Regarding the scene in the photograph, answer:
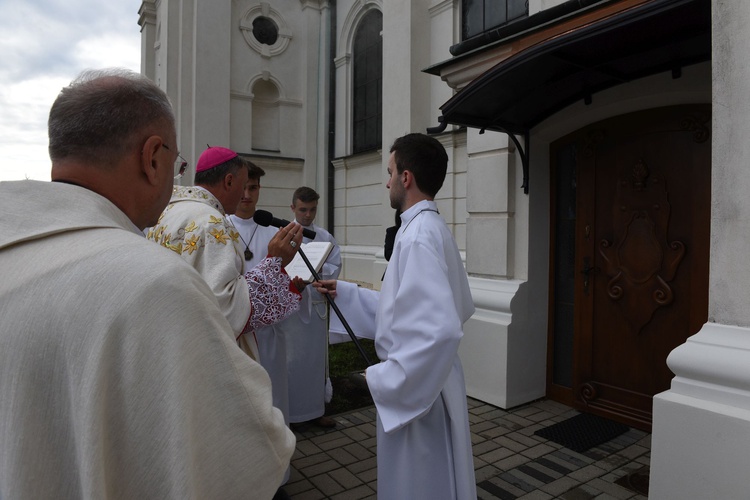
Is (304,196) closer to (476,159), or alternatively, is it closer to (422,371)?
(476,159)

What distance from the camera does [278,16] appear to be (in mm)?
12109

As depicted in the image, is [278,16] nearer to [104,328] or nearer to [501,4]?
[501,4]

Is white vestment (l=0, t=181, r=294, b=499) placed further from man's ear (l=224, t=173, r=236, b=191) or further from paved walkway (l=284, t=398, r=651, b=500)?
paved walkway (l=284, t=398, r=651, b=500)

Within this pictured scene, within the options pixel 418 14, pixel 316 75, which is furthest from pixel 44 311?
pixel 316 75

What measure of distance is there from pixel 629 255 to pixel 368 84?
286 inches

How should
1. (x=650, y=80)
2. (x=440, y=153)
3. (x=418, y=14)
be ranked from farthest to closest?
(x=418, y=14) < (x=650, y=80) < (x=440, y=153)

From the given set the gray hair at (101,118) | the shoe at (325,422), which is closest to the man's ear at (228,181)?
the gray hair at (101,118)

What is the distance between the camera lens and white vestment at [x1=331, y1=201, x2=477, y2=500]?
6.96ft

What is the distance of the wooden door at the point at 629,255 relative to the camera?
409 cm

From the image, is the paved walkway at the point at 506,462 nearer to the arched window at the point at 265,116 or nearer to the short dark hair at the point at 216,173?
the short dark hair at the point at 216,173

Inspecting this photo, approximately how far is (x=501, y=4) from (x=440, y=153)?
529cm

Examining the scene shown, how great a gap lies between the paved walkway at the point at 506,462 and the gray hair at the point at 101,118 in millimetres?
3026

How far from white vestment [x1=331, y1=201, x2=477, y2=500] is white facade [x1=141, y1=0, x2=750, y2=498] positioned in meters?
1.23

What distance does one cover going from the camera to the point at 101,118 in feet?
3.38
